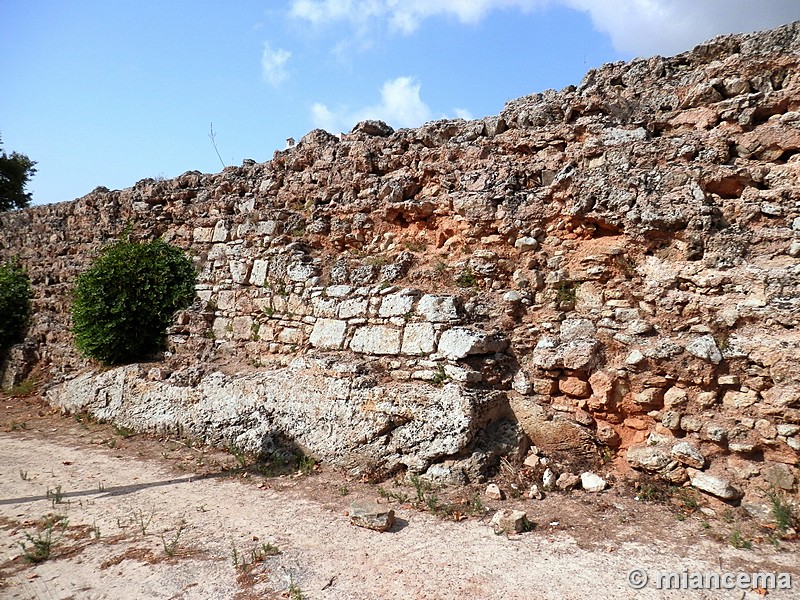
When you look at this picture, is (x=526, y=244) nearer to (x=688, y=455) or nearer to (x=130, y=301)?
(x=688, y=455)

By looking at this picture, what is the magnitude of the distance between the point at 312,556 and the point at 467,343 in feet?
8.51

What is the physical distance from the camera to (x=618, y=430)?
513 centimetres

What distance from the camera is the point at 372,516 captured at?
14.5 ft

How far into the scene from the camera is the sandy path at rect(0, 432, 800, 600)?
3.56m

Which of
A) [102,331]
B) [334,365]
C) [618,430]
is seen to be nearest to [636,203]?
[618,430]

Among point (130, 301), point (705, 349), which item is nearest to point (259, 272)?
point (130, 301)

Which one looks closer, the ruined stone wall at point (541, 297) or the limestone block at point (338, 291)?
the ruined stone wall at point (541, 297)

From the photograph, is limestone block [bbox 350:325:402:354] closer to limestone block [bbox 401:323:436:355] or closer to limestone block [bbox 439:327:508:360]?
limestone block [bbox 401:323:436:355]

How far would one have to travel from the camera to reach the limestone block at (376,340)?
6.16 metres

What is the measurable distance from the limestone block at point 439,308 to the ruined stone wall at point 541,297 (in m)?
0.03

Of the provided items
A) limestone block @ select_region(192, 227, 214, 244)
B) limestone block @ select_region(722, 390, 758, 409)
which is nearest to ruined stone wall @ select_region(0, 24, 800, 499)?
limestone block @ select_region(722, 390, 758, 409)

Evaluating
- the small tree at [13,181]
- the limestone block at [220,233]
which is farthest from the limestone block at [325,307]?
the small tree at [13,181]

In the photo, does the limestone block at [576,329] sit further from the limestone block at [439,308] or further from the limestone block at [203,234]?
the limestone block at [203,234]

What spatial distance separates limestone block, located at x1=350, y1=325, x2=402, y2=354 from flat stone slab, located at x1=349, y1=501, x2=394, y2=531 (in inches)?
76.9
